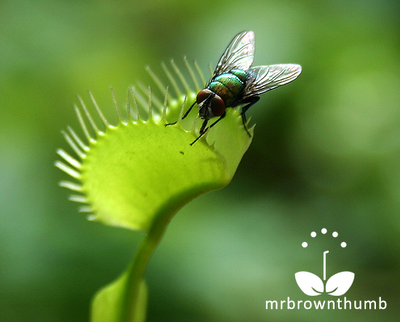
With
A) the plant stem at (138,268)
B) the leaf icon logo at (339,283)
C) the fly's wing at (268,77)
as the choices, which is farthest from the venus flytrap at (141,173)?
the leaf icon logo at (339,283)

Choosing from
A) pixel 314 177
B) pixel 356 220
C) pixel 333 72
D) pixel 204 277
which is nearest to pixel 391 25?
pixel 333 72

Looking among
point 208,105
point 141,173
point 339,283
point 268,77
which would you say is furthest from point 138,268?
point 339,283

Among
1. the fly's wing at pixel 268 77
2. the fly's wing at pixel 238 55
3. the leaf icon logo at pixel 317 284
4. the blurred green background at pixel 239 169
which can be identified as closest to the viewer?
the fly's wing at pixel 268 77

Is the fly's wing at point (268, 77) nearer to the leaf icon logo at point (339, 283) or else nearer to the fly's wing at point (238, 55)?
the fly's wing at point (238, 55)

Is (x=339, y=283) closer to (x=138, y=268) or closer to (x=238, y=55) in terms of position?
(x=238, y=55)

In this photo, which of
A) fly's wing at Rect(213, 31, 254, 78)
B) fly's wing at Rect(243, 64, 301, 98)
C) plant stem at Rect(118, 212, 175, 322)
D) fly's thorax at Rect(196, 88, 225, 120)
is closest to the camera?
plant stem at Rect(118, 212, 175, 322)

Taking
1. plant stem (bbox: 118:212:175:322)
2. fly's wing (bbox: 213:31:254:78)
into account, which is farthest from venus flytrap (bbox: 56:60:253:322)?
fly's wing (bbox: 213:31:254:78)

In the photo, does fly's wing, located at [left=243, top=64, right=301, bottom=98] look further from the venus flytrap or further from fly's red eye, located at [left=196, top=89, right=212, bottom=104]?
the venus flytrap
